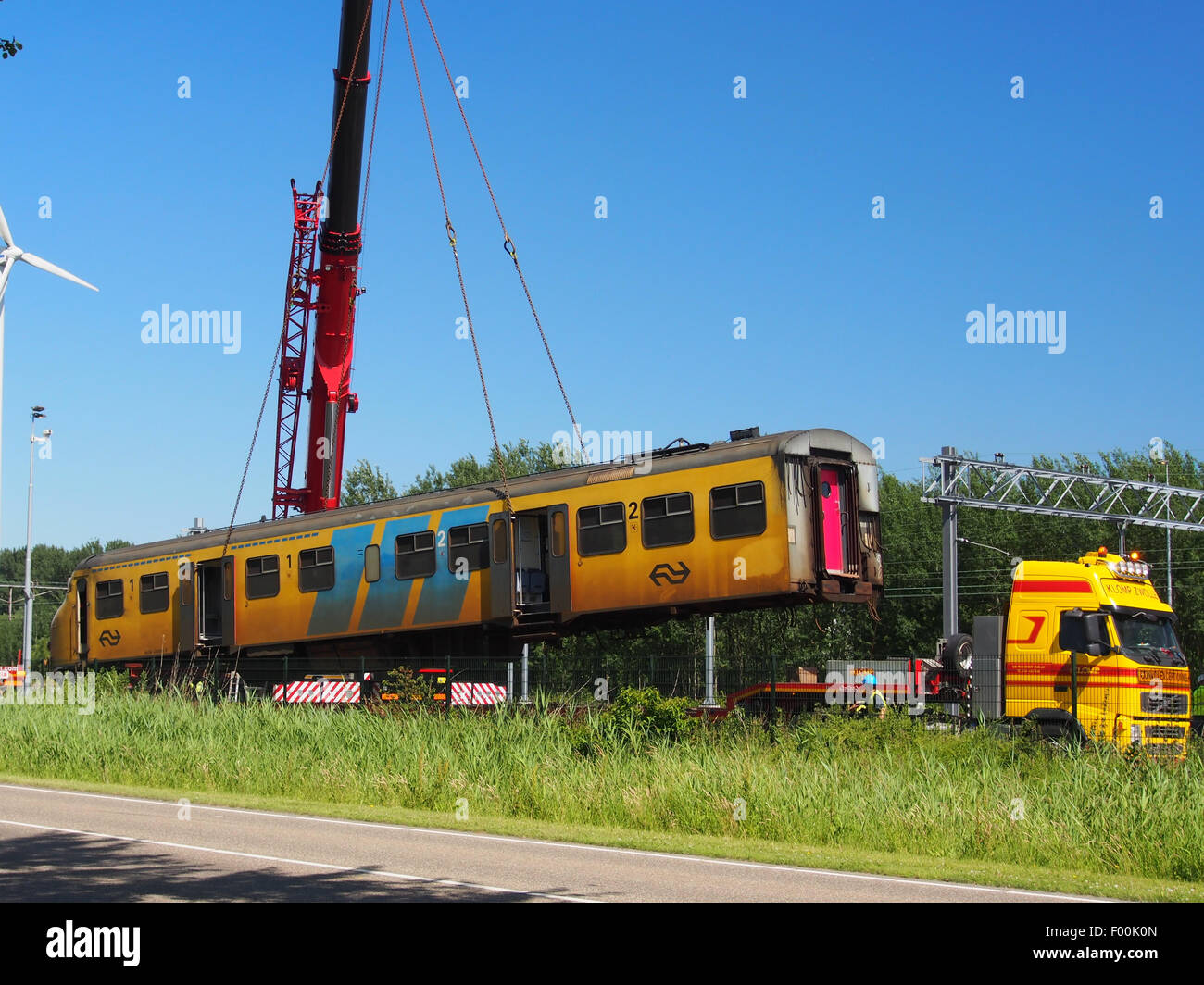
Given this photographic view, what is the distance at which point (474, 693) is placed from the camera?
2358 centimetres

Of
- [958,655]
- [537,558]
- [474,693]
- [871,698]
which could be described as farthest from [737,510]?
[474,693]

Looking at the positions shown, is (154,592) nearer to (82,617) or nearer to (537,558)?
(82,617)

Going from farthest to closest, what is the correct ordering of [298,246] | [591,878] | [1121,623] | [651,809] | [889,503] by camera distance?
[889,503] → [298,246] → [1121,623] → [651,809] → [591,878]

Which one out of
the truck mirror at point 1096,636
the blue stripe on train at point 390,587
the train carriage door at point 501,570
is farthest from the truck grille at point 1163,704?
the blue stripe on train at point 390,587

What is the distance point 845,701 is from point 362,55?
14.8 metres

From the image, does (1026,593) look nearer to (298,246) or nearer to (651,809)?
(651,809)

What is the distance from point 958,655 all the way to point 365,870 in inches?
530


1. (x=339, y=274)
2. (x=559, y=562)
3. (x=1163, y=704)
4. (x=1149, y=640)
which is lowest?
(x=1163, y=704)

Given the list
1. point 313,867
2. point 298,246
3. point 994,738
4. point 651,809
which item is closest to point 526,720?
point 651,809

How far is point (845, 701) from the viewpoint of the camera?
806 inches

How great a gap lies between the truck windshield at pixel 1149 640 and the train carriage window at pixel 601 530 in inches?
306

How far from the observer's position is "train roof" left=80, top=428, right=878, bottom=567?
2053cm

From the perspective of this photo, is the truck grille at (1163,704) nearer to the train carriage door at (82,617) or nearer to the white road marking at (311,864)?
the white road marking at (311,864)

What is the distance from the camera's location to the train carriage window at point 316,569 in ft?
85.8
